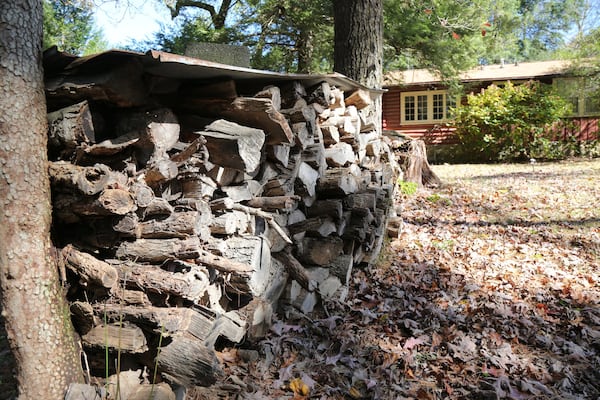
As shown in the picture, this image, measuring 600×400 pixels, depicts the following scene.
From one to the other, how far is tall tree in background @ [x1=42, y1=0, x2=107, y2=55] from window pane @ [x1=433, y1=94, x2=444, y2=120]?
14.5 metres

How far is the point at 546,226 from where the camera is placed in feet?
22.5

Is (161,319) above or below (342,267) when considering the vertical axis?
above

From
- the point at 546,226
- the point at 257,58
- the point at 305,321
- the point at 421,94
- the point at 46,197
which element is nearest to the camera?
the point at 46,197

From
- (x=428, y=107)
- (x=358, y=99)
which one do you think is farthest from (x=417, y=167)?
(x=428, y=107)

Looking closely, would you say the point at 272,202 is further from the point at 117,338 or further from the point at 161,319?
the point at 117,338

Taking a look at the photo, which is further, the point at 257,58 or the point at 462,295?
the point at 257,58

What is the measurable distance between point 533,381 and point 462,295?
1.44 m

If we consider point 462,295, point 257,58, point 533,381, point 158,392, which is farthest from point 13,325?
point 257,58

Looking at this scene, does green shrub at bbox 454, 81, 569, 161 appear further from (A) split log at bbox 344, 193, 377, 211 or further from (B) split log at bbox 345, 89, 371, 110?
(A) split log at bbox 344, 193, 377, 211

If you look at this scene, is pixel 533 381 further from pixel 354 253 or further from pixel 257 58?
pixel 257 58

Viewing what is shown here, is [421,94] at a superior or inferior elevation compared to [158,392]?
superior

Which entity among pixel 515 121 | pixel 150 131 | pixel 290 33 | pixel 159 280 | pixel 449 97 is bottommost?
pixel 159 280

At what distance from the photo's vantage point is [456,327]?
12.7ft

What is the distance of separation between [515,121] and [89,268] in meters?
16.7
